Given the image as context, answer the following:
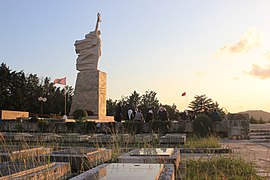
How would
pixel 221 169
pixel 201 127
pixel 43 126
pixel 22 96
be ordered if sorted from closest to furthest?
pixel 221 169 < pixel 201 127 < pixel 43 126 < pixel 22 96

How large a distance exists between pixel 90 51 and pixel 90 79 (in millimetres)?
3196

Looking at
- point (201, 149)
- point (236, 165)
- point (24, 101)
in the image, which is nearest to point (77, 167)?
point (236, 165)

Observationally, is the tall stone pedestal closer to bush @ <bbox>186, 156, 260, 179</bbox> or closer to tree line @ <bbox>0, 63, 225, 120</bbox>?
tree line @ <bbox>0, 63, 225, 120</bbox>

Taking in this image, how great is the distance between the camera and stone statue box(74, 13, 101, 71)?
31547 mm

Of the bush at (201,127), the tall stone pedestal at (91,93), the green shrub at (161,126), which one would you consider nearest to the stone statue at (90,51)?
the tall stone pedestal at (91,93)

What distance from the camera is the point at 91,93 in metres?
29.9

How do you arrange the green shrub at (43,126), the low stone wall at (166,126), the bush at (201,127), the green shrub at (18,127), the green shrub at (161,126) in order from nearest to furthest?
the bush at (201,127)
the low stone wall at (166,126)
the green shrub at (161,126)
the green shrub at (43,126)
the green shrub at (18,127)

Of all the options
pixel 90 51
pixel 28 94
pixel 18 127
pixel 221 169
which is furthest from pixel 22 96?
pixel 221 169

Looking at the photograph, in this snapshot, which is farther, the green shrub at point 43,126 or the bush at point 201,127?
the green shrub at point 43,126

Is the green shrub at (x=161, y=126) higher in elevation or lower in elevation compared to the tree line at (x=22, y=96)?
lower

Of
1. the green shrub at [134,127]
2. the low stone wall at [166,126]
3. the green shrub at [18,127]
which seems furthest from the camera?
the green shrub at [18,127]

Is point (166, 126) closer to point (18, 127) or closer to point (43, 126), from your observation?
point (43, 126)

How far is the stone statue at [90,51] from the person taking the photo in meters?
31.5

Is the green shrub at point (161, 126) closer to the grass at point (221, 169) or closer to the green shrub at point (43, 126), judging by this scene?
the green shrub at point (43, 126)
